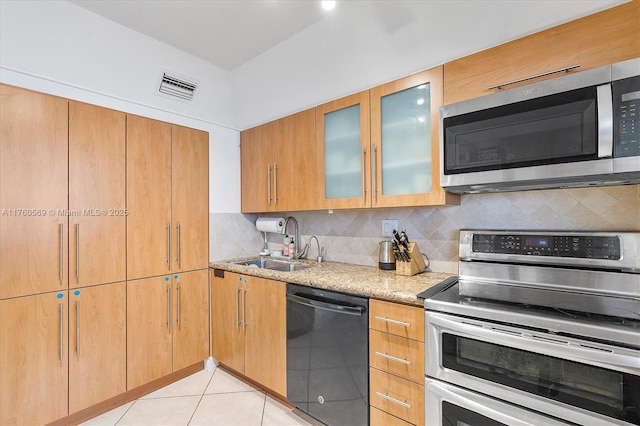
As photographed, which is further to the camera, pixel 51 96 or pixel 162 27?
pixel 162 27

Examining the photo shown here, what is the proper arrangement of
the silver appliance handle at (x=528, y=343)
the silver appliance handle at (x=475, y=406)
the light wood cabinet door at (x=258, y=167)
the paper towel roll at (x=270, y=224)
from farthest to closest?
the paper towel roll at (x=270, y=224), the light wood cabinet door at (x=258, y=167), the silver appliance handle at (x=475, y=406), the silver appliance handle at (x=528, y=343)

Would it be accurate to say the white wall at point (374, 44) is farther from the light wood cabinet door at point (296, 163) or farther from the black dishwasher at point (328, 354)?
the black dishwasher at point (328, 354)

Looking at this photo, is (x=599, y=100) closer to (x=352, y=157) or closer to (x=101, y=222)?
(x=352, y=157)

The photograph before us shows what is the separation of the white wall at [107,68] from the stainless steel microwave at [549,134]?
201cm

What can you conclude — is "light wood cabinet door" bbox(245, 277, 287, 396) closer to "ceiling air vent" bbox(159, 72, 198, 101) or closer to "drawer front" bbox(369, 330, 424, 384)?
"drawer front" bbox(369, 330, 424, 384)

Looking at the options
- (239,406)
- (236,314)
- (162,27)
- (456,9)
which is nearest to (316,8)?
(456,9)

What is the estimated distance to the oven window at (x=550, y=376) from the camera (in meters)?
1.00

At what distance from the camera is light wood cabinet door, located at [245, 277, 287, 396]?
2.05 metres

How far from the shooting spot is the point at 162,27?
2.13 metres

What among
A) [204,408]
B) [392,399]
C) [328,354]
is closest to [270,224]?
[328,354]

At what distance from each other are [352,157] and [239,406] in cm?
193

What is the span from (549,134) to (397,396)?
141 centimetres

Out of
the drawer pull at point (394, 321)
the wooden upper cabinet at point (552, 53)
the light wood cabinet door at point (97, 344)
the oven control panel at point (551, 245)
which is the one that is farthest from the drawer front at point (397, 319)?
the light wood cabinet door at point (97, 344)

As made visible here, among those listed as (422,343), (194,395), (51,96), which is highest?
(51,96)
